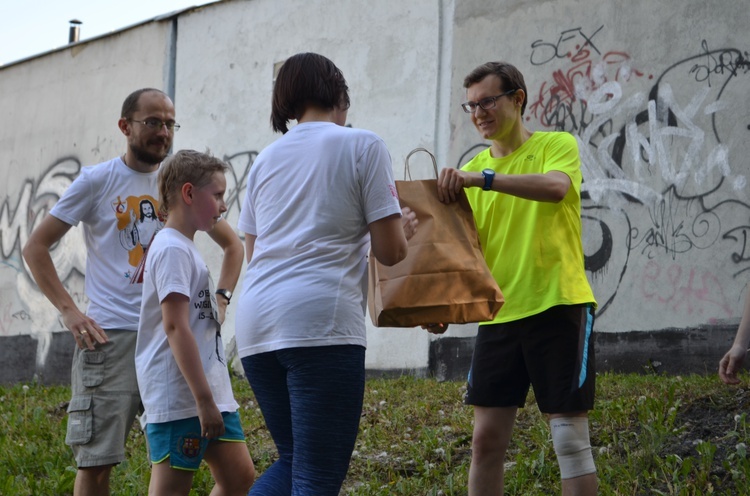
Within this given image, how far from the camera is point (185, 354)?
3451 mm

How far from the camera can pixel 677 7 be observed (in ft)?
25.9

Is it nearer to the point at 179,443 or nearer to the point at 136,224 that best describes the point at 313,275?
the point at 179,443

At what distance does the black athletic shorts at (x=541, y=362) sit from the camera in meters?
3.85

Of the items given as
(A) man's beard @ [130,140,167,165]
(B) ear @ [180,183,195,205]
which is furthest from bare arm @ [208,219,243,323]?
(B) ear @ [180,183,195,205]

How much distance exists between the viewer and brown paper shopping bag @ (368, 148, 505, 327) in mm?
3527

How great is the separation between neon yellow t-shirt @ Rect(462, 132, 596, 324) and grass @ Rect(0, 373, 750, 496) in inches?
49.7

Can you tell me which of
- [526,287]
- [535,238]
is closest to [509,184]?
[535,238]

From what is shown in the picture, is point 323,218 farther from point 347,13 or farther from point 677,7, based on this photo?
point 347,13

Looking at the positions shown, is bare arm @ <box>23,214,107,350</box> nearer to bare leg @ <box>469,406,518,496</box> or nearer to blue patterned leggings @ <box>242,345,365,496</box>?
blue patterned leggings @ <box>242,345,365,496</box>

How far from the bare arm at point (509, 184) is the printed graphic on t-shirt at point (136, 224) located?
4.69 ft

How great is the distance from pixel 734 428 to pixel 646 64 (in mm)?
3741

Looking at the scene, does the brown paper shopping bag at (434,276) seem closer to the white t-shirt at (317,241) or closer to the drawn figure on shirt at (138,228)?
the white t-shirt at (317,241)

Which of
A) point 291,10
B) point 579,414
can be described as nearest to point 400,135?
point 291,10

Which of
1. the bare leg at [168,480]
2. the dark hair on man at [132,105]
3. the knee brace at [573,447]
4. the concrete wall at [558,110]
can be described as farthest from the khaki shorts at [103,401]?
the concrete wall at [558,110]
